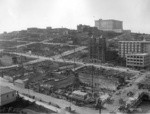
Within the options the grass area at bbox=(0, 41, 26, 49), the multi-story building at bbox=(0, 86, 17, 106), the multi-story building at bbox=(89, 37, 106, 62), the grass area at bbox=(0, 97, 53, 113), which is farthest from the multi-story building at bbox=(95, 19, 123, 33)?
the grass area at bbox=(0, 97, 53, 113)

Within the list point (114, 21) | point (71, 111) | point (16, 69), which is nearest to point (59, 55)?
point (16, 69)

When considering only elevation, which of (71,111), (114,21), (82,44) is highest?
(114,21)

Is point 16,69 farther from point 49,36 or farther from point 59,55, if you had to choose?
point 49,36

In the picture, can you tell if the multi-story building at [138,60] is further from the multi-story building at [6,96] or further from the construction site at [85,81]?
the multi-story building at [6,96]

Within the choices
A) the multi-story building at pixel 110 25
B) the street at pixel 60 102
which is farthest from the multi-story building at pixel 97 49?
the multi-story building at pixel 110 25

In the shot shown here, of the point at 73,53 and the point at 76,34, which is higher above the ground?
the point at 76,34

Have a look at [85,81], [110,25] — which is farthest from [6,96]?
[110,25]

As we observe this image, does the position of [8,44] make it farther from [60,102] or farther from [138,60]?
[60,102]
